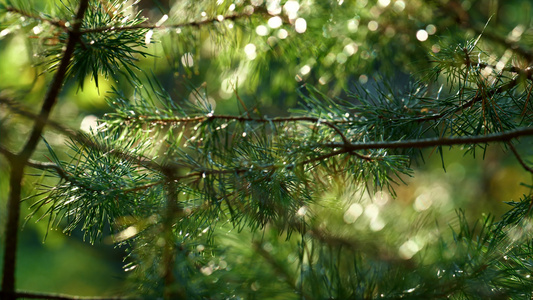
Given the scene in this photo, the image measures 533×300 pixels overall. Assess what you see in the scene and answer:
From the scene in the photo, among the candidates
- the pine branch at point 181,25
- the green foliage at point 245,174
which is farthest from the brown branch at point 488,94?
the pine branch at point 181,25

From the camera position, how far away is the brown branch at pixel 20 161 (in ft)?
1.30

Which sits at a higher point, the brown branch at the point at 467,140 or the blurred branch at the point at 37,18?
the blurred branch at the point at 37,18

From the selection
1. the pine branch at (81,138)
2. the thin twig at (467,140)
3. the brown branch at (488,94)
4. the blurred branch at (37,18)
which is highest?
the blurred branch at (37,18)

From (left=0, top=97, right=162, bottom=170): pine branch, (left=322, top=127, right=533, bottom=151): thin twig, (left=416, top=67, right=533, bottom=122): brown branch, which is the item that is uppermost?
(left=416, top=67, right=533, bottom=122): brown branch

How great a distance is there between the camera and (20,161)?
40 cm

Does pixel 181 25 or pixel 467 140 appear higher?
pixel 181 25

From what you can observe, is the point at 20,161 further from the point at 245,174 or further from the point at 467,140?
the point at 467,140

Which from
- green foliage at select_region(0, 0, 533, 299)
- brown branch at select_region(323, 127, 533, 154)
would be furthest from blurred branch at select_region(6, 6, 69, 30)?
brown branch at select_region(323, 127, 533, 154)

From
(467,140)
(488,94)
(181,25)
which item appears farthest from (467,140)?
(181,25)

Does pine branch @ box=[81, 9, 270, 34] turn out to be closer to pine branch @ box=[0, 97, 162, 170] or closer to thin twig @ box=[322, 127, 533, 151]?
pine branch @ box=[0, 97, 162, 170]

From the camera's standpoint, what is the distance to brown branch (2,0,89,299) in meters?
0.39

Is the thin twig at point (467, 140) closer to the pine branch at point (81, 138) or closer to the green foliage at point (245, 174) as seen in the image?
the green foliage at point (245, 174)

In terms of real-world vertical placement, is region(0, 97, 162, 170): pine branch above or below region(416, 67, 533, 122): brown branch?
below

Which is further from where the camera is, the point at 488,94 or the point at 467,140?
the point at 488,94
